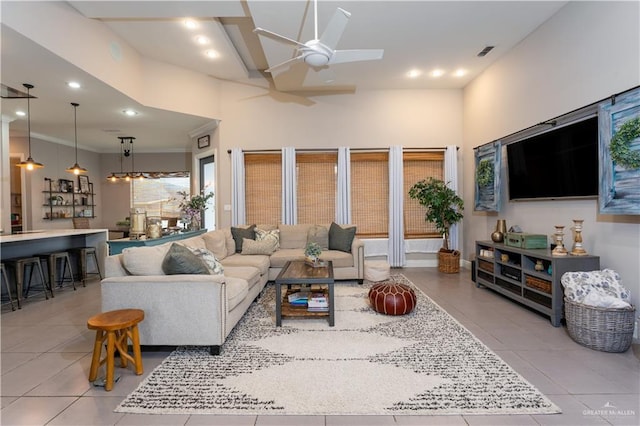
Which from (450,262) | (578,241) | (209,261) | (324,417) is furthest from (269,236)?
(578,241)

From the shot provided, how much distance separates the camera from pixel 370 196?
6.21 metres

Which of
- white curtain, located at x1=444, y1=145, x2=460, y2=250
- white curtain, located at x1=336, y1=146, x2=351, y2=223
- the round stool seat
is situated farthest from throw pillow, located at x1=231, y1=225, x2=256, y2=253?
white curtain, located at x1=444, y1=145, x2=460, y2=250

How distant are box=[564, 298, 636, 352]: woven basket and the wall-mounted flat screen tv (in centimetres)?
125

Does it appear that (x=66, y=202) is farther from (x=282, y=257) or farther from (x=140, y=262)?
(x=140, y=262)

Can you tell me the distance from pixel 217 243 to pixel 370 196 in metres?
3.20

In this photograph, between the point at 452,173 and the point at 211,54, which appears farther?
the point at 452,173

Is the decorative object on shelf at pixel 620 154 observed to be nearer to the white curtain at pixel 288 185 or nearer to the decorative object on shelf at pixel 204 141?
the white curtain at pixel 288 185

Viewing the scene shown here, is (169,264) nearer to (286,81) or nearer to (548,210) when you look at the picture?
(286,81)

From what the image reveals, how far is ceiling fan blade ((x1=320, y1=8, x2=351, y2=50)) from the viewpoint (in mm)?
2420

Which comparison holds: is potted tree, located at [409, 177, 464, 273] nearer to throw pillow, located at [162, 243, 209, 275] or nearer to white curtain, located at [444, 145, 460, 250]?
white curtain, located at [444, 145, 460, 250]

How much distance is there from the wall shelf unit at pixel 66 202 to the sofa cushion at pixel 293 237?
6180 millimetres

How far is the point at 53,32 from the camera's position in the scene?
10.8 ft

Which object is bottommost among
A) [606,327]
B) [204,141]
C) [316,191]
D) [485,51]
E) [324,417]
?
[324,417]

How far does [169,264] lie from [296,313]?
53.5 inches
